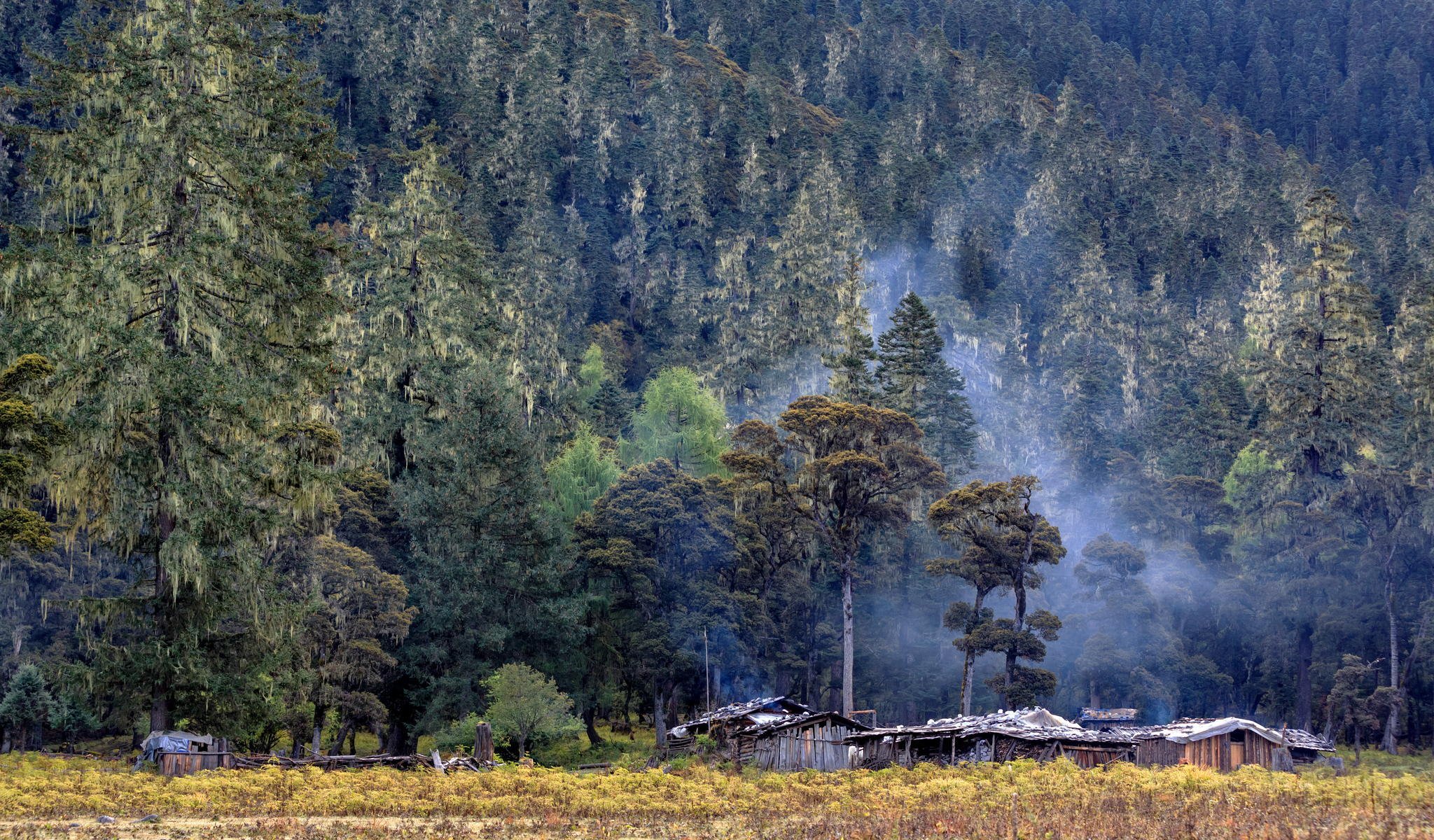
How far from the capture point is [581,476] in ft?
212

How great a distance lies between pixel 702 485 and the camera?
59781 mm

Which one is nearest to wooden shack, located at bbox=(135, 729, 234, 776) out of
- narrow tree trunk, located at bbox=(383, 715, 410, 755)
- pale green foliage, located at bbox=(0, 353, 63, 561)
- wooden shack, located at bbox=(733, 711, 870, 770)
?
pale green foliage, located at bbox=(0, 353, 63, 561)

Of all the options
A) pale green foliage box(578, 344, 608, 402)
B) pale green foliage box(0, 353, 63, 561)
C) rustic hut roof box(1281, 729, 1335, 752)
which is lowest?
rustic hut roof box(1281, 729, 1335, 752)

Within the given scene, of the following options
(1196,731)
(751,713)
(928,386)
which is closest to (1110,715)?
(1196,731)

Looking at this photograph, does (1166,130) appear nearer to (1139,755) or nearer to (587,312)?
(587,312)

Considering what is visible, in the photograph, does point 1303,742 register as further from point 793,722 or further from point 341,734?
point 341,734

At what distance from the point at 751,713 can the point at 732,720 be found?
673 millimetres

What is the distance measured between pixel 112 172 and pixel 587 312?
232 feet

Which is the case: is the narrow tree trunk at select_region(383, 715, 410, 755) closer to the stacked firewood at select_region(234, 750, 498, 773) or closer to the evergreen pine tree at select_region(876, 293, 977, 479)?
the stacked firewood at select_region(234, 750, 498, 773)

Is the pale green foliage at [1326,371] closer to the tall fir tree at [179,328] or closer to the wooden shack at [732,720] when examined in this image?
the wooden shack at [732,720]

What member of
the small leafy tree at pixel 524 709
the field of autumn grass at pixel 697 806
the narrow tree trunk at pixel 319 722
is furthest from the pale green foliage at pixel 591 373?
the field of autumn grass at pixel 697 806

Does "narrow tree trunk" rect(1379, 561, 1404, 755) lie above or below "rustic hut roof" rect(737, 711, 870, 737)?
above

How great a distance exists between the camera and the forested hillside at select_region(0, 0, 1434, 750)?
101 feet

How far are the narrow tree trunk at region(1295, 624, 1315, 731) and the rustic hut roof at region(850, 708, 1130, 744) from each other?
23232 millimetres
